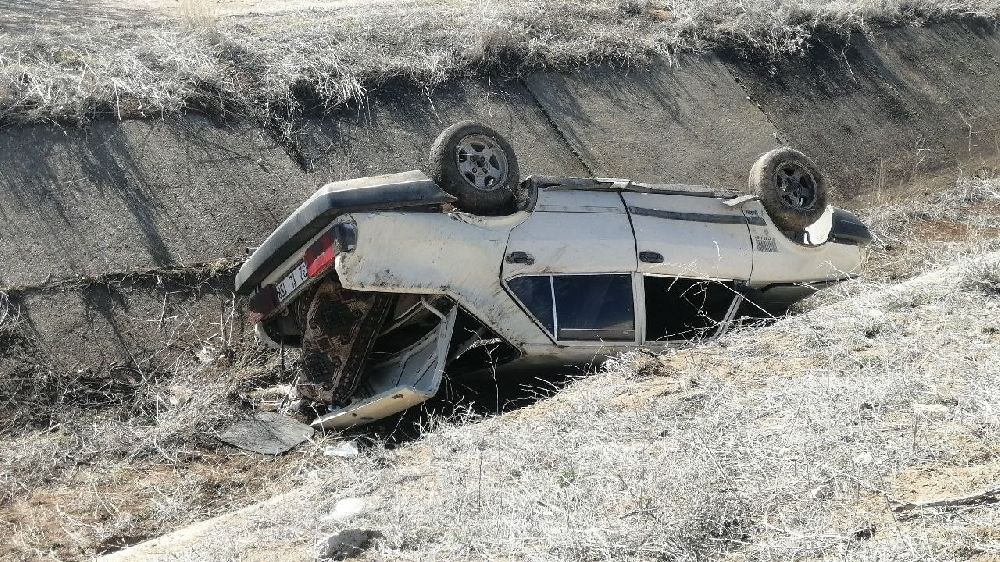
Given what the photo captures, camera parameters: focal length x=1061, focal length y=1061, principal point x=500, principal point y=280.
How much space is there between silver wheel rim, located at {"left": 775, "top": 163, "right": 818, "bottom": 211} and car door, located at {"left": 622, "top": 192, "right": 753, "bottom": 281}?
2.27ft

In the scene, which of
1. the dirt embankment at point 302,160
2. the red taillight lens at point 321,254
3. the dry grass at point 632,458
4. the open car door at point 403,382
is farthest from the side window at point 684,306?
the dirt embankment at point 302,160

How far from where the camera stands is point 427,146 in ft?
37.2

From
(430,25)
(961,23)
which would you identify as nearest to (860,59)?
(961,23)

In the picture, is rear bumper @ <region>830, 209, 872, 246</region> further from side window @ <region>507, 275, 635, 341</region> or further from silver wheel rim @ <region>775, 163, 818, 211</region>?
side window @ <region>507, 275, 635, 341</region>

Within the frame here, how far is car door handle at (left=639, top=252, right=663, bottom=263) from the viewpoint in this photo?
25.0ft

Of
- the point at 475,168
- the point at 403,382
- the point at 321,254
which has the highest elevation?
the point at 475,168

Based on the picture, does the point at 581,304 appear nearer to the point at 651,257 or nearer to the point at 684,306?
the point at 651,257

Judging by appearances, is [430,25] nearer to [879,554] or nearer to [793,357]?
[793,357]

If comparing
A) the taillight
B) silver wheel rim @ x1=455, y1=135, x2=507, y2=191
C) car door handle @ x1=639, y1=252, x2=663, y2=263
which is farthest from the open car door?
car door handle @ x1=639, y1=252, x2=663, y2=263

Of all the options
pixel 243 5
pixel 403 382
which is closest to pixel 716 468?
pixel 403 382

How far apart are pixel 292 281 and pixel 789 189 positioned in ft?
13.8

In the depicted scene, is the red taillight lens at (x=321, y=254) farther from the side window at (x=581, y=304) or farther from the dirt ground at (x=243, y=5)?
the dirt ground at (x=243, y=5)

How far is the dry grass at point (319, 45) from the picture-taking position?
34.6 feet

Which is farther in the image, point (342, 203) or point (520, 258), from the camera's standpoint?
point (520, 258)
